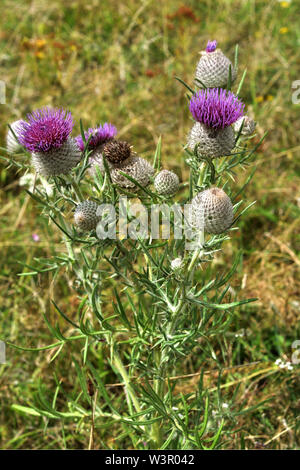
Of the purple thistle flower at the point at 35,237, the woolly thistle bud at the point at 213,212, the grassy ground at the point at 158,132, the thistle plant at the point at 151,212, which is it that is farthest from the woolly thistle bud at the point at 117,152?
the purple thistle flower at the point at 35,237

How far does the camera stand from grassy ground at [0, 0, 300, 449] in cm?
303

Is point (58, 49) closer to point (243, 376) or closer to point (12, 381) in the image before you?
point (12, 381)

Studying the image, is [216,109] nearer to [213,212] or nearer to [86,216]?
[213,212]

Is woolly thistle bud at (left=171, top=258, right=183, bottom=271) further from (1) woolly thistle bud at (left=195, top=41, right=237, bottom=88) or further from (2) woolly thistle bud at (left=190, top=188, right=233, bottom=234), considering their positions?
(1) woolly thistle bud at (left=195, top=41, right=237, bottom=88)

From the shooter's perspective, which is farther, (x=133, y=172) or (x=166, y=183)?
(x=133, y=172)

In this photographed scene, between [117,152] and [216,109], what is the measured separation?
0.50 m

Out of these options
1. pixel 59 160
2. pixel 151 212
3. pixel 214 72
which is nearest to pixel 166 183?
pixel 151 212

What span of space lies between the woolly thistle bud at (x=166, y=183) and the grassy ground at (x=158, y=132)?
83 cm

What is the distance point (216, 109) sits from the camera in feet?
6.39

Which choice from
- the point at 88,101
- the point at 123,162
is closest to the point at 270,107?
the point at 88,101

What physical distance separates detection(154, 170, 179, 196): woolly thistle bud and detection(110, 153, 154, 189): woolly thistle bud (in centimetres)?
8

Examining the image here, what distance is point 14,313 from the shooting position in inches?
140

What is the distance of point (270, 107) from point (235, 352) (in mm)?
2909

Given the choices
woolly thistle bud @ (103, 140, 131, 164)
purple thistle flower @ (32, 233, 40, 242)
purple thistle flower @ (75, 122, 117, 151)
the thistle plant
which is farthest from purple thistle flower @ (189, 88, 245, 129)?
purple thistle flower @ (32, 233, 40, 242)
